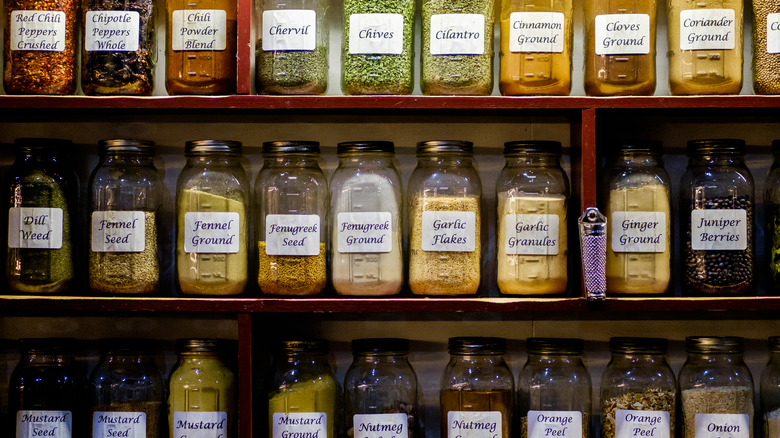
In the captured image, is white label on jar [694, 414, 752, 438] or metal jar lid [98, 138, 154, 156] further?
metal jar lid [98, 138, 154, 156]

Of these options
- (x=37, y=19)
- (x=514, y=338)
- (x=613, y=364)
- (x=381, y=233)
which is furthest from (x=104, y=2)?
(x=613, y=364)

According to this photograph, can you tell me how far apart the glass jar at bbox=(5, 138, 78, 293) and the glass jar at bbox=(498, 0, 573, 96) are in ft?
3.14

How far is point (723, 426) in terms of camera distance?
1.61 meters

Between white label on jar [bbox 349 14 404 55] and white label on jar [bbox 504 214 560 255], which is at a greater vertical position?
white label on jar [bbox 349 14 404 55]

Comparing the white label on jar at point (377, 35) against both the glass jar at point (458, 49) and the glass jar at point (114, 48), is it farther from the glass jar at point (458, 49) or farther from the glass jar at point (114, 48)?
the glass jar at point (114, 48)

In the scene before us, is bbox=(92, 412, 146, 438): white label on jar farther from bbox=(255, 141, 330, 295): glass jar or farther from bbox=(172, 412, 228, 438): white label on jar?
bbox=(255, 141, 330, 295): glass jar

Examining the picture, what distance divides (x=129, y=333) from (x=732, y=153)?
1.39m

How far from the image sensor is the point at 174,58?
66.5 inches

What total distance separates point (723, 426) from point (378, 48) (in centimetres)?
100

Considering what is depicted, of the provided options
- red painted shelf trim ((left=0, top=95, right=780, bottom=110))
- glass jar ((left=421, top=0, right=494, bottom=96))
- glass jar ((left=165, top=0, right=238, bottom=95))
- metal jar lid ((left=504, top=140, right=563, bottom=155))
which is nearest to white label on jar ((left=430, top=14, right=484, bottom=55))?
glass jar ((left=421, top=0, right=494, bottom=96))

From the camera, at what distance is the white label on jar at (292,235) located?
65.1 inches

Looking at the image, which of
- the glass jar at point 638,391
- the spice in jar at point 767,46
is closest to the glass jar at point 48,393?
the glass jar at point 638,391

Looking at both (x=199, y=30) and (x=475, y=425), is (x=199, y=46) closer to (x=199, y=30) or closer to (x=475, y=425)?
(x=199, y=30)

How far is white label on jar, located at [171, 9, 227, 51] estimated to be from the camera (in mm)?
1678
